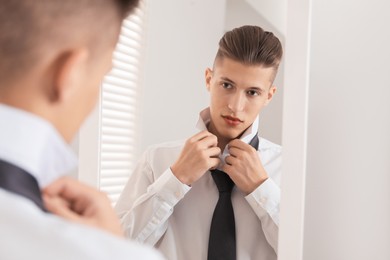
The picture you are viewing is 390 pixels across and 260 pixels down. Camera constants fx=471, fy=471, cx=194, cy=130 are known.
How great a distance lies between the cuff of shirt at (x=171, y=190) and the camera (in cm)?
96

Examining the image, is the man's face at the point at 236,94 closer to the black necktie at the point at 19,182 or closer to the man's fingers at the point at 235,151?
the man's fingers at the point at 235,151

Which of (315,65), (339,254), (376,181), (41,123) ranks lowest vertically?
(339,254)

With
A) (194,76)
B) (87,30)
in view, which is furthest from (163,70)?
(87,30)

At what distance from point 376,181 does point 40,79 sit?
669 mm

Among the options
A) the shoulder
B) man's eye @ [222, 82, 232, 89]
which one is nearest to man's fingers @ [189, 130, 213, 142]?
man's eye @ [222, 82, 232, 89]

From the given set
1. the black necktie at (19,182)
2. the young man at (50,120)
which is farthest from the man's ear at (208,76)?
the black necktie at (19,182)

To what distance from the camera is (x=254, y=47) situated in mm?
939

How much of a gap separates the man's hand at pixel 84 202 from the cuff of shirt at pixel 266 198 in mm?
510

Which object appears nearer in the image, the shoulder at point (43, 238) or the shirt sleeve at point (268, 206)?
the shoulder at point (43, 238)

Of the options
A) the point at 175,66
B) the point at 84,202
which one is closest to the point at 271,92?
the point at 175,66

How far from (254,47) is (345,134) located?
0.80 ft

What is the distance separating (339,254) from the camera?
888mm

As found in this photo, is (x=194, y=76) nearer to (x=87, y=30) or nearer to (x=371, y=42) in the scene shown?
(x=371, y=42)

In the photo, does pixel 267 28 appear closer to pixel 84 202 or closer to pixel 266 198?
pixel 266 198
